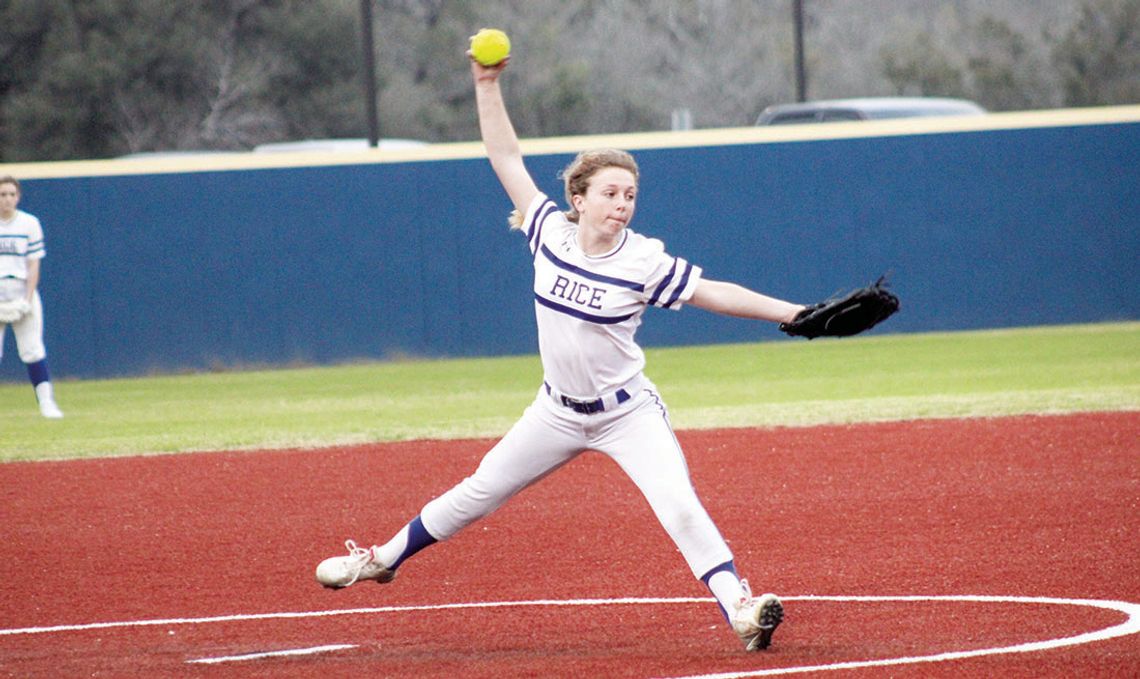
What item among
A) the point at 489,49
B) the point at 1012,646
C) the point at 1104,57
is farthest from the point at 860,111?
the point at 1104,57

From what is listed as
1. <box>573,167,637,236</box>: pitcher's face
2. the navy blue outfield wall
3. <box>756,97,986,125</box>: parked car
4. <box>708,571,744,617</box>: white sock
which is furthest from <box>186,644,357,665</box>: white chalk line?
<box>756,97,986,125</box>: parked car

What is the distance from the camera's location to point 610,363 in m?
6.10

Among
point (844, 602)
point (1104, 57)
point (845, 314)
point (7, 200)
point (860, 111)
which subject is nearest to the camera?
point (845, 314)

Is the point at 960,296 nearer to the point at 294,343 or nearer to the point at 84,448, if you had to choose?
the point at 294,343

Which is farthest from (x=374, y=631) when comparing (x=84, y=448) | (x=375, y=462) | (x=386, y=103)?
(x=386, y=103)

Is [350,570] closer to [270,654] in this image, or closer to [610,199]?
[270,654]

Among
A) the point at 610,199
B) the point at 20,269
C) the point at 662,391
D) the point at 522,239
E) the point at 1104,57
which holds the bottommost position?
the point at 662,391

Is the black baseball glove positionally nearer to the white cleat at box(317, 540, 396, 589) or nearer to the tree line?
the white cleat at box(317, 540, 396, 589)

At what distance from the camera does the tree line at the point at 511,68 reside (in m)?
36.2

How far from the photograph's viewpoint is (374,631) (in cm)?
675

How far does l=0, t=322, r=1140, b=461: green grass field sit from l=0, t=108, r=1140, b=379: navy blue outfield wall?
1.79ft

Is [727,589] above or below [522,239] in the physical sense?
above

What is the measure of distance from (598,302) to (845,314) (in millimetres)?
835

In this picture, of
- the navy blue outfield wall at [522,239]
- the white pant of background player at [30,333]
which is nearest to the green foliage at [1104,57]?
the navy blue outfield wall at [522,239]
